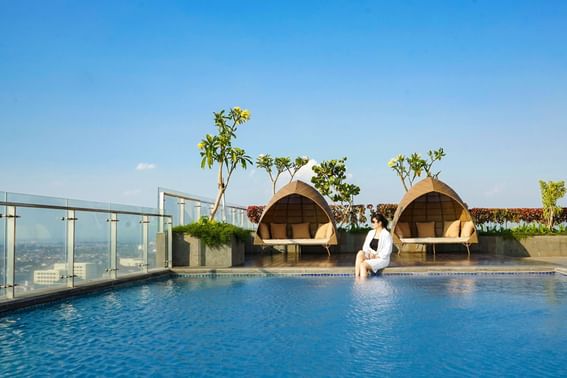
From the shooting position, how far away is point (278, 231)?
1559cm

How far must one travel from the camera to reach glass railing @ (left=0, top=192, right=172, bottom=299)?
6.85 metres

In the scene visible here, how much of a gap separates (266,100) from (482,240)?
7704 mm

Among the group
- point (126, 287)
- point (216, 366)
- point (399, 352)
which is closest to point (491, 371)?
point (399, 352)

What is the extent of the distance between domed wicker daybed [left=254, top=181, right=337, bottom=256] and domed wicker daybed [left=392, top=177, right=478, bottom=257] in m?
2.09

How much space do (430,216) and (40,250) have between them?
449 inches

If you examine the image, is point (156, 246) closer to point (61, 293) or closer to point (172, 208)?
point (172, 208)

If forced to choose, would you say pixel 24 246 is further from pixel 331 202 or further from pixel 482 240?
pixel 331 202

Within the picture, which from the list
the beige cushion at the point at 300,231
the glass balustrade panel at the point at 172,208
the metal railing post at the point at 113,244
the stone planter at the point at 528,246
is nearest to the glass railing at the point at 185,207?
the glass balustrade panel at the point at 172,208

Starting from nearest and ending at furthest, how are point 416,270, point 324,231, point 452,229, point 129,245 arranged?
point 129,245 < point 416,270 < point 452,229 < point 324,231

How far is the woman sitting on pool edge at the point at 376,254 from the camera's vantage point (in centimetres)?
998

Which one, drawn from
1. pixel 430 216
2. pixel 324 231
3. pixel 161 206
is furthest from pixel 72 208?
pixel 430 216

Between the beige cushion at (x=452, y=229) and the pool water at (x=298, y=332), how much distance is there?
19.1 ft

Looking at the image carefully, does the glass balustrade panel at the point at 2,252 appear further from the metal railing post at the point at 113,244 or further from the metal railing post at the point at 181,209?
the metal railing post at the point at 181,209

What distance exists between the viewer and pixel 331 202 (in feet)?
71.1
